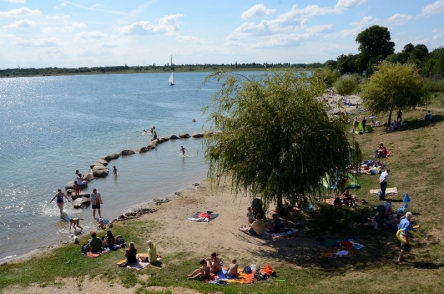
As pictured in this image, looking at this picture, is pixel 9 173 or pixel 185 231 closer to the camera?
pixel 185 231

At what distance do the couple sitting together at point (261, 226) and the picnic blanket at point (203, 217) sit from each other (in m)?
3.07

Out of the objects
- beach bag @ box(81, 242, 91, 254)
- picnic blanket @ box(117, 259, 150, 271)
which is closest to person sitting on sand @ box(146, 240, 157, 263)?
picnic blanket @ box(117, 259, 150, 271)

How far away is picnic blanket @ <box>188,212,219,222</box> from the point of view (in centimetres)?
2090

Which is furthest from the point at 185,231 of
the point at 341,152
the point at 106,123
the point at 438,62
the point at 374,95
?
the point at 438,62

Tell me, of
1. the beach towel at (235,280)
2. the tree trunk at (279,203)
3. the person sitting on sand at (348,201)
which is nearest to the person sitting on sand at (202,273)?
the beach towel at (235,280)

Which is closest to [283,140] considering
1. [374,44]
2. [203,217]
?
[203,217]

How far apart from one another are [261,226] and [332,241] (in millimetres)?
3240

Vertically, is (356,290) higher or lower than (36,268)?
higher

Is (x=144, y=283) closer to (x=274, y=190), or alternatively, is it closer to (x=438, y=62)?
(x=274, y=190)

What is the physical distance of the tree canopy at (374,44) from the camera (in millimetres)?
99500

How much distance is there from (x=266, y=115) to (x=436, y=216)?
28.8 feet

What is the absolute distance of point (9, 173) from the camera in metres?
35.1

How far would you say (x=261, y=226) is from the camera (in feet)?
58.7

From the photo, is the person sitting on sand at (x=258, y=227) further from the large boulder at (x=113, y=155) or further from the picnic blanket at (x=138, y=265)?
the large boulder at (x=113, y=155)
